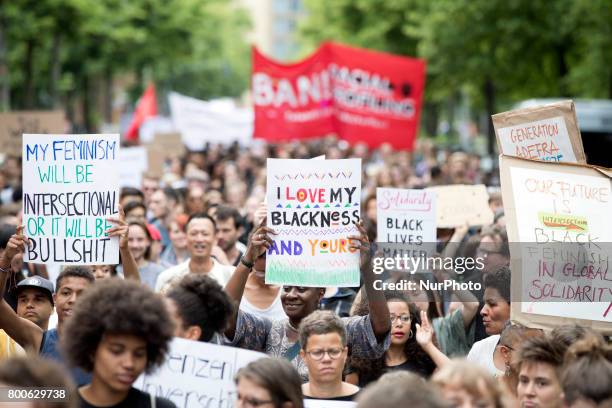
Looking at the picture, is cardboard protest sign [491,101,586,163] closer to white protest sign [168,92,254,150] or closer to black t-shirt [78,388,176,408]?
black t-shirt [78,388,176,408]

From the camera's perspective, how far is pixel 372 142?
1667 cm

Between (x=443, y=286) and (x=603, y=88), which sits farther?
(x=603, y=88)

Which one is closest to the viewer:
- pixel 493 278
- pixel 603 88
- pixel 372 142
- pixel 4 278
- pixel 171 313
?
pixel 171 313

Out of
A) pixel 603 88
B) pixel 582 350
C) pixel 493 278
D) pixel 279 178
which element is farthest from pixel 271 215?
pixel 603 88

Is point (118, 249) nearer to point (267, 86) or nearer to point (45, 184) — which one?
point (45, 184)

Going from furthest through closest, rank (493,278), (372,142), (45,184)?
(372,142)
(45,184)
(493,278)

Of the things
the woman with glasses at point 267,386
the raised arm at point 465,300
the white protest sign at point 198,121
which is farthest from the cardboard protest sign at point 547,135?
the white protest sign at point 198,121

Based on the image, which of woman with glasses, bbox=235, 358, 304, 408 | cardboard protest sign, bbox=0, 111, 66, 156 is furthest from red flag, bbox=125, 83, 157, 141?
woman with glasses, bbox=235, 358, 304, 408

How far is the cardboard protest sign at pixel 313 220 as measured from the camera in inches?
283

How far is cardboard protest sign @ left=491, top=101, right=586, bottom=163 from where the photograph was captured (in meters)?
7.97

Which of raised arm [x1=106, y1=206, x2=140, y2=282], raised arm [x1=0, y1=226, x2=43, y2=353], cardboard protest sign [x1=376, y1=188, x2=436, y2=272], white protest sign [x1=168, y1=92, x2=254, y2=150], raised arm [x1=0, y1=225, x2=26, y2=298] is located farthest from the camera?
white protest sign [x1=168, y1=92, x2=254, y2=150]

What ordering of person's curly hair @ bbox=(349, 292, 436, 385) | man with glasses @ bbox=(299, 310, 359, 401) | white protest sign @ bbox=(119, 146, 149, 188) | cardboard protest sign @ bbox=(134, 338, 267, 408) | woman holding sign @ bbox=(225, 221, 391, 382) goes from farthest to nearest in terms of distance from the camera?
white protest sign @ bbox=(119, 146, 149, 188)
person's curly hair @ bbox=(349, 292, 436, 385)
woman holding sign @ bbox=(225, 221, 391, 382)
man with glasses @ bbox=(299, 310, 359, 401)
cardboard protest sign @ bbox=(134, 338, 267, 408)

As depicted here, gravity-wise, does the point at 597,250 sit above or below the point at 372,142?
below

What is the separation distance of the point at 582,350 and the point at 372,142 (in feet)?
37.6
